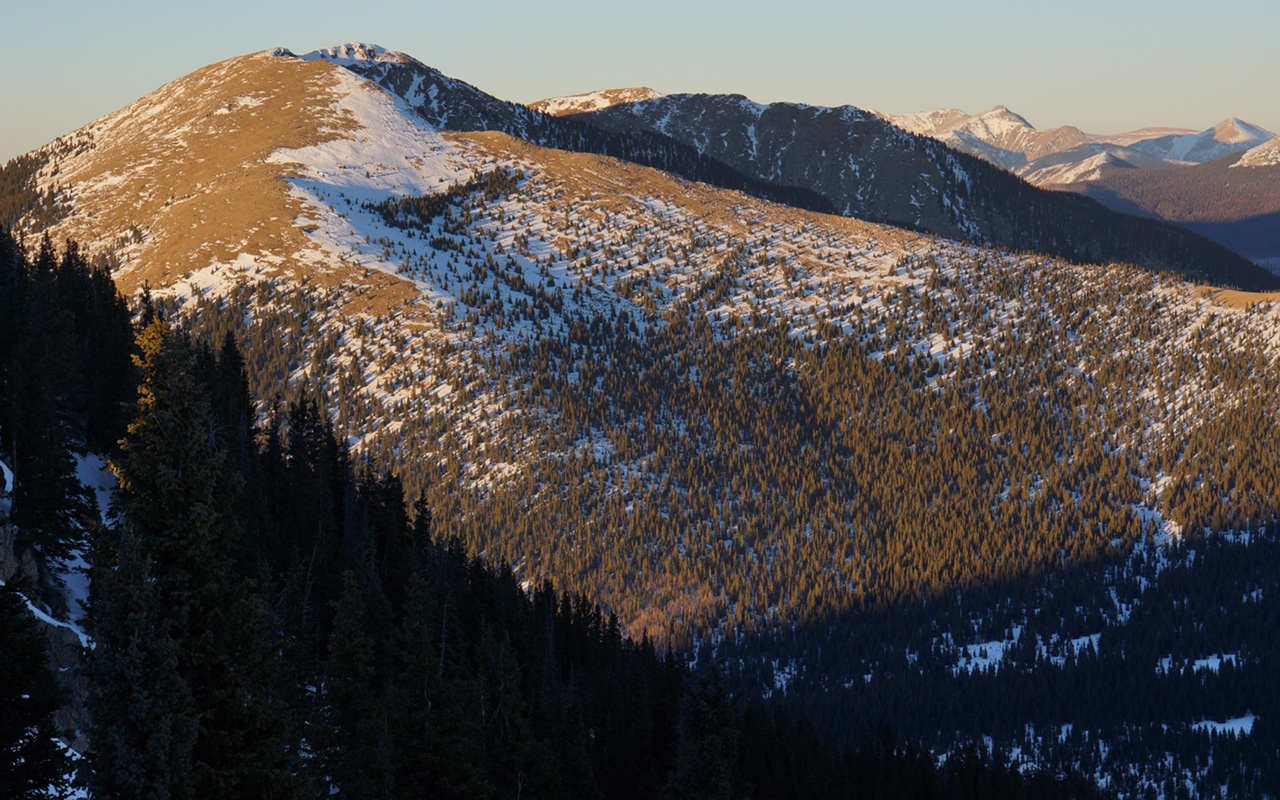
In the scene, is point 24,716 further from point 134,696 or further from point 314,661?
point 314,661

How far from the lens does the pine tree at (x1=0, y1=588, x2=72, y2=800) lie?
28031 millimetres

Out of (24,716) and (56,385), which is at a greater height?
(56,385)

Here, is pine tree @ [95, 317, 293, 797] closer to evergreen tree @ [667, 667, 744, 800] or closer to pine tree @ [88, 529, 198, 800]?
pine tree @ [88, 529, 198, 800]

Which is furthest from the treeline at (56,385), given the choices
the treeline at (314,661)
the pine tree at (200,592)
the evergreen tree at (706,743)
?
the evergreen tree at (706,743)

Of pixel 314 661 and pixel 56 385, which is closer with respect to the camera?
pixel 314 661

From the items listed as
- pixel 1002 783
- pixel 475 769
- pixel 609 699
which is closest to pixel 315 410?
pixel 609 699

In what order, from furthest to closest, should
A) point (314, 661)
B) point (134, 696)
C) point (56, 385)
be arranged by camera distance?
1. point (56, 385)
2. point (314, 661)
3. point (134, 696)

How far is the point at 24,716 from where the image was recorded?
28.4 metres

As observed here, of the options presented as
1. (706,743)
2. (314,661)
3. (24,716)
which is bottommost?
(706,743)

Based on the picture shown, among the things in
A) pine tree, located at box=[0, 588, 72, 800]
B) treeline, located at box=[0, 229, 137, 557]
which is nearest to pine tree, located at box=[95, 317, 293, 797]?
treeline, located at box=[0, 229, 137, 557]

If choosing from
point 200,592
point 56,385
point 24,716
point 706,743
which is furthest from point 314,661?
point 200,592

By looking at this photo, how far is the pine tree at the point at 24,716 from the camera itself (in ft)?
92.0

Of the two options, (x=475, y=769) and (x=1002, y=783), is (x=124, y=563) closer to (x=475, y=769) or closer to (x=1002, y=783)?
(x=475, y=769)

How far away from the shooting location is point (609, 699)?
332 feet
